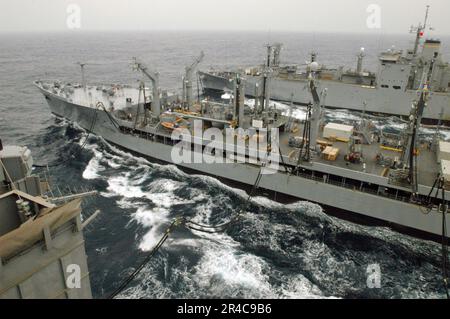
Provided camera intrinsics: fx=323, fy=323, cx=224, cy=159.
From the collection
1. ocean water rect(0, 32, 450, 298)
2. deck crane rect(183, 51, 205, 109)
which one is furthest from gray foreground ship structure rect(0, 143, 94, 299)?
deck crane rect(183, 51, 205, 109)

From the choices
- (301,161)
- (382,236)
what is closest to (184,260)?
(301,161)

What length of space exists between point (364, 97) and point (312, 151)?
28.2m

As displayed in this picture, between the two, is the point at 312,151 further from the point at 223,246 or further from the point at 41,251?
the point at 41,251

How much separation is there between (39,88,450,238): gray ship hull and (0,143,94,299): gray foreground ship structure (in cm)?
1858

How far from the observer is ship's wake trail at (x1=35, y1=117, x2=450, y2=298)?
16.1 m

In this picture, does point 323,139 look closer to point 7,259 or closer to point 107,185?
point 107,185

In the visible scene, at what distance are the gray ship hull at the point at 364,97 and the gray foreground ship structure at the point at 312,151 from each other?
1257 centimetres

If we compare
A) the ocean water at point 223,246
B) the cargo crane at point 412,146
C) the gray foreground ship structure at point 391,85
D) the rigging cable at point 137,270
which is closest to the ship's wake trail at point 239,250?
the ocean water at point 223,246

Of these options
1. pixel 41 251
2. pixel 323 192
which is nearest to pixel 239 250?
pixel 323 192

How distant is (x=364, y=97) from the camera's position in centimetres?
4625

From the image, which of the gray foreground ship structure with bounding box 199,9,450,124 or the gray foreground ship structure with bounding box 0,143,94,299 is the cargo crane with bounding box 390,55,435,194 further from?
the gray foreground ship structure with bounding box 199,9,450,124

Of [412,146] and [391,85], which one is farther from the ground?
[391,85]

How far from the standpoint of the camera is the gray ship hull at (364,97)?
42.3 m

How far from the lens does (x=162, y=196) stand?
977 inches
